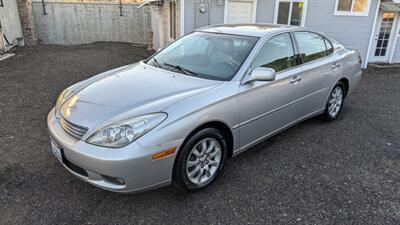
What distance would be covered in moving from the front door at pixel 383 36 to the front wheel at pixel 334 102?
7312 mm

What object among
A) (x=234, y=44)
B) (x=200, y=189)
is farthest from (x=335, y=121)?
(x=200, y=189)

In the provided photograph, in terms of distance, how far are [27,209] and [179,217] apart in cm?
134

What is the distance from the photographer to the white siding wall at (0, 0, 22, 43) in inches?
416

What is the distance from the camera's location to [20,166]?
322 cm

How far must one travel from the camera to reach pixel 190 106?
8.46 feet

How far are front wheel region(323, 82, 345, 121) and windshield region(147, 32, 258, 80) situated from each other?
1.97m

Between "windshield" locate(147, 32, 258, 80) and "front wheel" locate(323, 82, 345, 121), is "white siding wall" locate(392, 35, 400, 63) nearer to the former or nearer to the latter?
"front wheel" locate(323, 82, 345, 121)

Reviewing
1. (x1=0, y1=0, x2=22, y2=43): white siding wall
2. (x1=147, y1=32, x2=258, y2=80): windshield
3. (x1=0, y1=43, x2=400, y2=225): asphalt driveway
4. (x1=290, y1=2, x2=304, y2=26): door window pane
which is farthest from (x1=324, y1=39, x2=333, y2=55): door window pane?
(x1=0, y1=0, x2=22, y2=43): white siding wall

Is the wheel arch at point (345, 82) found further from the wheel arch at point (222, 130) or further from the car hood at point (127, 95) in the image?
the car hood at point (127, 95)

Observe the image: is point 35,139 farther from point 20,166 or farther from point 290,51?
point 290,51

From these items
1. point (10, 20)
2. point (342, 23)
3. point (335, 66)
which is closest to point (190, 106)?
point (335, 66)

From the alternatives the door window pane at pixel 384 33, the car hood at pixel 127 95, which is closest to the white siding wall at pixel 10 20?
the car hood at pixel 127 95

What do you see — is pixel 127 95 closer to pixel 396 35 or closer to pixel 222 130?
pixel 222 130

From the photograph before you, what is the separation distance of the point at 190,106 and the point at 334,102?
3.09 m
